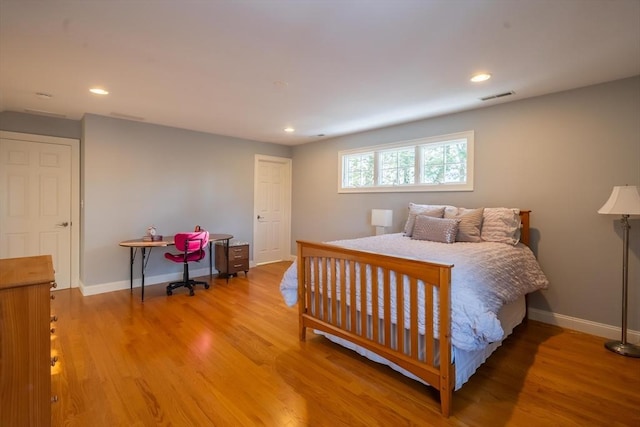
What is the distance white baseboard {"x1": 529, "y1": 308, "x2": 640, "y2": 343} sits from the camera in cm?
276

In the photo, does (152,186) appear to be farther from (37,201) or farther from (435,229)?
(435,229)

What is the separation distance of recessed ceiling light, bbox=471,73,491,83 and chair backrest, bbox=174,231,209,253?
3511 mm

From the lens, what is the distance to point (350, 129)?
471 cm

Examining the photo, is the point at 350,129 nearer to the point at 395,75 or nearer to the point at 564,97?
the point at 395,75

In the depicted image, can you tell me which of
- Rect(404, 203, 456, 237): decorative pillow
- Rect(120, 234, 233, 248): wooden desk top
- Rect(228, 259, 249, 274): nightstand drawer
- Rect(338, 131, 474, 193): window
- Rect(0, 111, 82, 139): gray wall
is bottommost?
Rect(228, 259, 249, 274): nightstand drawer

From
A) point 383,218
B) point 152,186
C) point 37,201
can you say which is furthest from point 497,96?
point 37,201

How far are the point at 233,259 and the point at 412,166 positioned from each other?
3008 millimetres

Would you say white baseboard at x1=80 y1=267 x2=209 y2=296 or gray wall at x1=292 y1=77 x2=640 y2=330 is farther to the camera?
white baseboard at x1=80 y1=267 x2=209 y2=296

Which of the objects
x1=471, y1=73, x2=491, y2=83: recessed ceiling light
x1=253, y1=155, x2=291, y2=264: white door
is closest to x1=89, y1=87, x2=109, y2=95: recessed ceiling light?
x1=253, y1=155, x2=291, y2=264: white door

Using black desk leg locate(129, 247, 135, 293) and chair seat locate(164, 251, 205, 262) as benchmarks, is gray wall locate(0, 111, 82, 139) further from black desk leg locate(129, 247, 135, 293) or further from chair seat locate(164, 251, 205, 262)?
chair seat locate(164, 251, 205, 262)

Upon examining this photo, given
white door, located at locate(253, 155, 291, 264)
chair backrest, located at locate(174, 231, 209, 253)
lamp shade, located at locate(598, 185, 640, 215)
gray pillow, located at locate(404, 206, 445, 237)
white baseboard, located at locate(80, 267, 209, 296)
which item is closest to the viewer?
lamp shade, located at locate(598, 185, 640, 215)

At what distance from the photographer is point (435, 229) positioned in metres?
3.23

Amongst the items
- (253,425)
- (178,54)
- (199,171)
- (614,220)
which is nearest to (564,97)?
(614,220)

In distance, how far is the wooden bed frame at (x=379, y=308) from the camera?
5.90 ft
